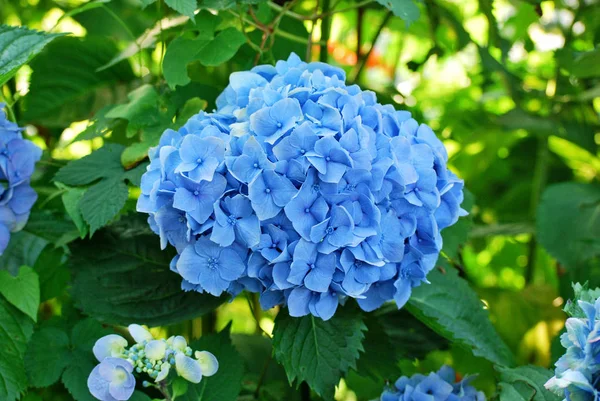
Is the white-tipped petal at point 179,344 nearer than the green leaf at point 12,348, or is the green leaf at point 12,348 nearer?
the white-tipped petal at point 179,344

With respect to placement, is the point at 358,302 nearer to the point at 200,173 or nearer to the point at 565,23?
the point at 200,173

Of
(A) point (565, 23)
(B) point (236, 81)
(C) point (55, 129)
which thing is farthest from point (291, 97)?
(A) point (565, 23)

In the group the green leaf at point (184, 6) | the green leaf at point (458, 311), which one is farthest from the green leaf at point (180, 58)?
the green leaf at point (458, 311)

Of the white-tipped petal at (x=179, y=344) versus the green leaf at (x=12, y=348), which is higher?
the white-tipped petal at (x=179, y=344)

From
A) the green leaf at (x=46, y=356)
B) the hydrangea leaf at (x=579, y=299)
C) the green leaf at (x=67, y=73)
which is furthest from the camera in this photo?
the green leaf at (x=67, y=73)

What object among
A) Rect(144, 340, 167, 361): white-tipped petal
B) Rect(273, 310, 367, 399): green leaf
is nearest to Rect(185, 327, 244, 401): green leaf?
Rect(273, 310, 367, 399): green leaf

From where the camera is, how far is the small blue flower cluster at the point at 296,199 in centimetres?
105

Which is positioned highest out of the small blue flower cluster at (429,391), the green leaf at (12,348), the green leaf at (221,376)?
the small blue flower cluster at (429,391)

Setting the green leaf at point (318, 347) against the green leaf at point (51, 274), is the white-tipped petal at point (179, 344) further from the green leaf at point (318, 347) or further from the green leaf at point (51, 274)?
the green leaf at point (51, 274)

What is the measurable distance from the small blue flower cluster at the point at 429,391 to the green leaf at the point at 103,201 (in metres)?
0.54

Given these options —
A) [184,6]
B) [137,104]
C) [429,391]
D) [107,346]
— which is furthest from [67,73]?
[429,391]

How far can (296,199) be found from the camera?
3.42 feet

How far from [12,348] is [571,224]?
1260mm

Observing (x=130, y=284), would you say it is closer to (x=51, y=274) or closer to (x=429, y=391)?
(x=51, y=274)
